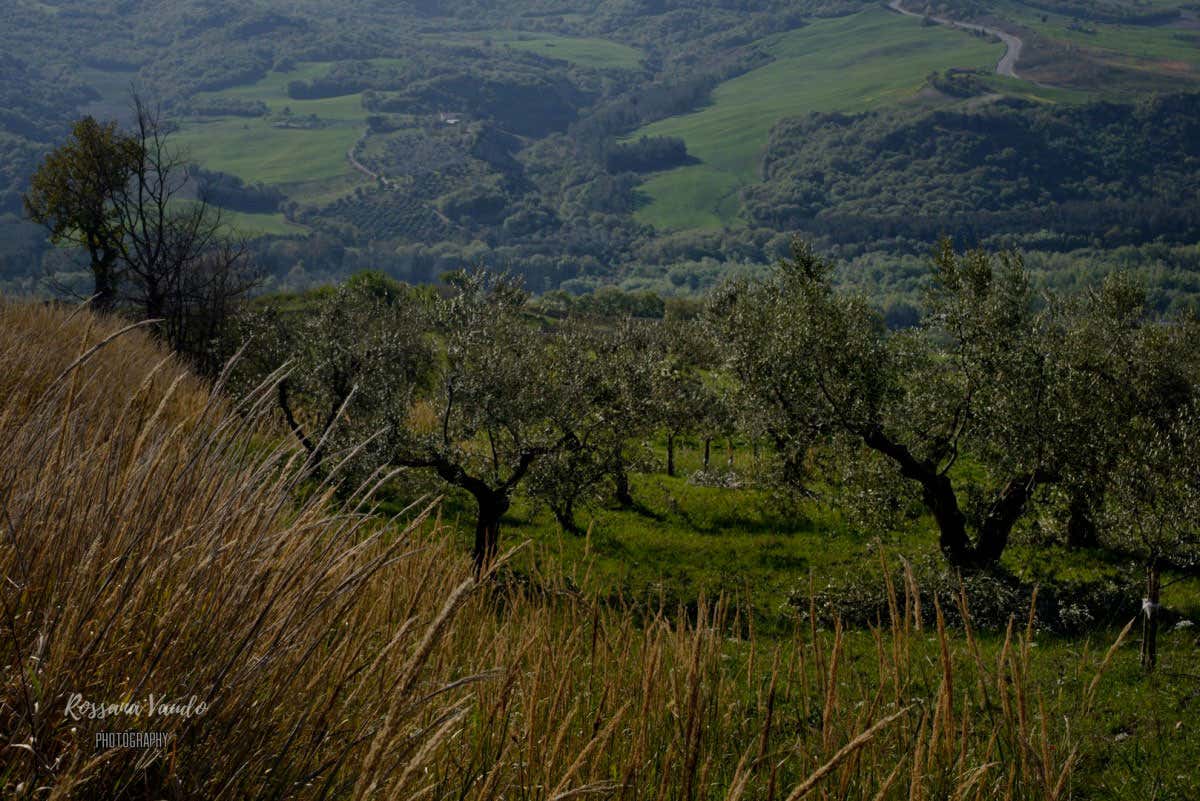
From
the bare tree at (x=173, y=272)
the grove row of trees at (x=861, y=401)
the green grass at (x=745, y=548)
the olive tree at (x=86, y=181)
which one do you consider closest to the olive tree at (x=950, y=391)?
the grove row of trees at (x=861, y=401)

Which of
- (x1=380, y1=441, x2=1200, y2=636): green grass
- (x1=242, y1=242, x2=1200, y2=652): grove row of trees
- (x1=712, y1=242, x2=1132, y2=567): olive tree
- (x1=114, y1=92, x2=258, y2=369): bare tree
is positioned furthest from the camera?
(x1=114, y1=92, x2=258, y2=369): bare tree

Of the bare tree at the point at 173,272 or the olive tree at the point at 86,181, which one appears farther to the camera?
the olive tree at the point at 86,181

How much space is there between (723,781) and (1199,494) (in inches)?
600

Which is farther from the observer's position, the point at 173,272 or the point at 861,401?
the point at 173,272

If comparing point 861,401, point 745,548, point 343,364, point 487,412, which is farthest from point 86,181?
point 861,401

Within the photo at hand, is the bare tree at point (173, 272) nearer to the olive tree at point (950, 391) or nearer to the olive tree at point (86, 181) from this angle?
the olive tree at point (86, 181)

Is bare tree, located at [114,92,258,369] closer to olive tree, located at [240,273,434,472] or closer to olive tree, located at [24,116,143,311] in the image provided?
olive tree, located at [24,116,143,311]

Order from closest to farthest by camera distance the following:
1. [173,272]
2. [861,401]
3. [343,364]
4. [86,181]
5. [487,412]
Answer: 1. [487,412]
2. [861,401]
3. [343,364]
4. [173,272]
5. [86,181]

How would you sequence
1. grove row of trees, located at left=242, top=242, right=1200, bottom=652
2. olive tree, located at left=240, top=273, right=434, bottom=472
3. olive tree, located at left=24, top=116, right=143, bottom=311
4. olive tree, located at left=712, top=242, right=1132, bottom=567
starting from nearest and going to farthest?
grove row of trees, located at left=242, top=242, right=1200, bottom=652
olive tree, located at left=712, top=242, right=1132, bottom=567
olive tree, located at left=240, top=273, right=434, bottom=472
olive tree, located at left=24, top=116, right=143, bottom=311

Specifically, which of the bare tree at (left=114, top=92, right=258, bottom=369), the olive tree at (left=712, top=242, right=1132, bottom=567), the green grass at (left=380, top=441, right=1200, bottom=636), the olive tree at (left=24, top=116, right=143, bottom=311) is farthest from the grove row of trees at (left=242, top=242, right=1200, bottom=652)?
the olive tree at (left=24, top=116, right=143, bottom=311)

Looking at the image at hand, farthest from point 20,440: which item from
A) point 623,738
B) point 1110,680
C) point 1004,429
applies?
point 1004,429

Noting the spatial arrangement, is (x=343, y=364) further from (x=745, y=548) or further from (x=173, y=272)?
(x=173, y=272)

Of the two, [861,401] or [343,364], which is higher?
[343,364]

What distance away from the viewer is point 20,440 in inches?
117
